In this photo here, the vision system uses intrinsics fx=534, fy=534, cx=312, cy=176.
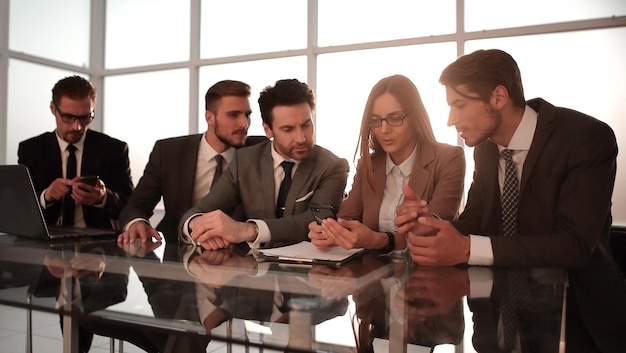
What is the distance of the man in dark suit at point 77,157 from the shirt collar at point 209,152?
54cm

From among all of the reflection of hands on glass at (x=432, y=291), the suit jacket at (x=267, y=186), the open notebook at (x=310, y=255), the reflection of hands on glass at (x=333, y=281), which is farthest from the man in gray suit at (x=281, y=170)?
the reflection of hands on glass at (x=432, y=291)

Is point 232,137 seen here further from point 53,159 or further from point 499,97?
point 499,97

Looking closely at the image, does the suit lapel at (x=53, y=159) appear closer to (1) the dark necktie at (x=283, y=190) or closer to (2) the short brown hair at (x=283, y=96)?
(2) the short brown hair at (x=283, y=96)

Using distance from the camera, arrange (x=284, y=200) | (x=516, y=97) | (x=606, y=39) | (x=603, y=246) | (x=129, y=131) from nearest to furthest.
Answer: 1. (x=603, y=246)
2. (x=516, y=97)
3. (x=284, y=200)
4. (x=606, y=39)
5. (x=129, y=131)

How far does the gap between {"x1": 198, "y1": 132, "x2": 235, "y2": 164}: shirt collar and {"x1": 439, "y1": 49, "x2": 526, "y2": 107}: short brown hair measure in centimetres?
150

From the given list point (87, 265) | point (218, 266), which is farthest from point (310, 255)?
point (87, 265)

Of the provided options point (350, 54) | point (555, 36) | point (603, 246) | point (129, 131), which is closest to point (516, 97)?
point (603, 246)

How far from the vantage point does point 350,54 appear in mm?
5730

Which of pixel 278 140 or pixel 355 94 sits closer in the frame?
pixel 278 140

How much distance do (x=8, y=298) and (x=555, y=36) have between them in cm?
502

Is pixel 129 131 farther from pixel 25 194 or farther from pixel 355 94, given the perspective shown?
pixel 25 194

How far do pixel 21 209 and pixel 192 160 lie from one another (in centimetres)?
98

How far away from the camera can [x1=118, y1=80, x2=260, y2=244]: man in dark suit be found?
118 inches

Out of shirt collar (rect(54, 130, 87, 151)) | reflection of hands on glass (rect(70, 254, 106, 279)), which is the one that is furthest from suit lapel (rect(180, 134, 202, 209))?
reflection of hands on glass (rect(70, 254, 106, 279))
